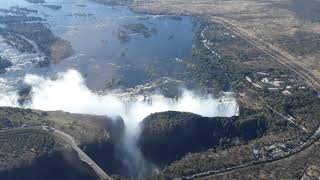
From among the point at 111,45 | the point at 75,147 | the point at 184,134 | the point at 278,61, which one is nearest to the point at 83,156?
the point at 75,147

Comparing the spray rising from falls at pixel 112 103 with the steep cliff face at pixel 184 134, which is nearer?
the steep cliff face at pixel 184 134

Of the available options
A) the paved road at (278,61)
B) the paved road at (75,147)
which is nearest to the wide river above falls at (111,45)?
the paved road at (278,61)

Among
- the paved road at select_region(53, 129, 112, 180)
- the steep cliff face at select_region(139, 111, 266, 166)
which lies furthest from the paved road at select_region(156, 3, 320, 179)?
the paved road at select_region(53, 129, 112, 180)

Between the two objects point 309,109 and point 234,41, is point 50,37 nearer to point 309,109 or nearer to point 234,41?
point 234,41

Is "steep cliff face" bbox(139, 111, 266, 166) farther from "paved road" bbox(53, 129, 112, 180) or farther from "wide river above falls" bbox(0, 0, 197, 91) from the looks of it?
"wide river above falls" bbox(0, 0, 197, 91)

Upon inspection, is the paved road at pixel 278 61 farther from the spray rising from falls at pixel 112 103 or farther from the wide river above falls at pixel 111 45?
the spray rising from falls at pixel 112 103

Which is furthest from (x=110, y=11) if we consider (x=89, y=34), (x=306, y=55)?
(x=306, y=55)

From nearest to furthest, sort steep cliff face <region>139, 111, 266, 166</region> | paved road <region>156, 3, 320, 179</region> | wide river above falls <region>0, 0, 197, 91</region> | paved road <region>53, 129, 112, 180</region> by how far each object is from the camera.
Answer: paved road <region>53, 129, 112, 180</region> → paved road <region>156, 3, 320, 179</region> → steep cliff face <region>139, 111, 266, 166</region> → wide river above falls <region>0, 0, 197, 91</region>

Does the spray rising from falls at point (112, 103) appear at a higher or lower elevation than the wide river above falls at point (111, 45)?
lower

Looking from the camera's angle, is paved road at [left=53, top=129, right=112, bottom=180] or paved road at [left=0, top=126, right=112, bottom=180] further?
paved road at [left=0, top=126, right=112, bottom=180]
